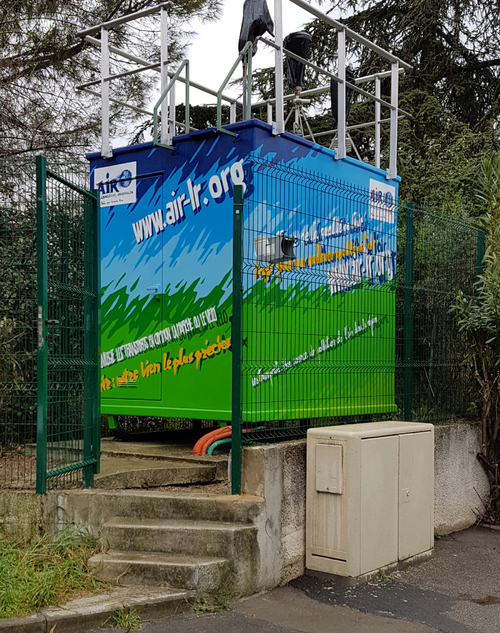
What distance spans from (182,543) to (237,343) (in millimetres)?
1437

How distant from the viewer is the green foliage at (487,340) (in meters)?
7.74

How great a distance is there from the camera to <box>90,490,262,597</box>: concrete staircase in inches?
193

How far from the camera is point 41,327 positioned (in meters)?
5.18

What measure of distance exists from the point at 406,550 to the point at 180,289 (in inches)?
116

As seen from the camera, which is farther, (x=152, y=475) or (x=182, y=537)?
(x=152, y=475)

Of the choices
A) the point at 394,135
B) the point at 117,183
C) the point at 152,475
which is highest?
the point at 394,135

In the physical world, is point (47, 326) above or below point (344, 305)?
below

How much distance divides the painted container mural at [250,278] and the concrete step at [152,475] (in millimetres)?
580

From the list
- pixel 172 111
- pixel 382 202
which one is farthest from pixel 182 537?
pixel 172 111

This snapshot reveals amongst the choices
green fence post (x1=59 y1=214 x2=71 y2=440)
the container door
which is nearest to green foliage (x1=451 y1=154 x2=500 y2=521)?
the container door

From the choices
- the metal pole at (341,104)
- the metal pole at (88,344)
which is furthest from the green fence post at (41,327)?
the metal pole at (341,104)

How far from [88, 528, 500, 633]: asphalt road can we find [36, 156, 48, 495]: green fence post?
1.39m

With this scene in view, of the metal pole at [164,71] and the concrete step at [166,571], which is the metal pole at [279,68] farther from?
→ the concrete step at [166,571]

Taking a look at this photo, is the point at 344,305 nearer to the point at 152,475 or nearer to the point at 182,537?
the point at 152,475
